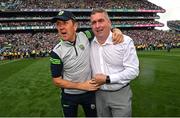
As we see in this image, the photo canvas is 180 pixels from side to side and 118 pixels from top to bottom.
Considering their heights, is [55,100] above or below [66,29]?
below

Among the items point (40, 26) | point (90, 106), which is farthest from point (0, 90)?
point (40, 26)

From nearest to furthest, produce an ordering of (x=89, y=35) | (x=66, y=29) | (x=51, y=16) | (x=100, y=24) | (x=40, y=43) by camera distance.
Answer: (x=100, y=24) < (x=66, y=29) < (x=89, y=35) < (x=40, y=43) < (x=51, y=16)

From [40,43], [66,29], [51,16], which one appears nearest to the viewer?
[66,29]

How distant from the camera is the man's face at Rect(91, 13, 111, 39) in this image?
192 inches

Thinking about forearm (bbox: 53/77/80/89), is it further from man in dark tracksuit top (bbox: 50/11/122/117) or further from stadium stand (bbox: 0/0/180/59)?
stadium stand (bbox: 0/0/180/59)

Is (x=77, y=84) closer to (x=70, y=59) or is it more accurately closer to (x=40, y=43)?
(x=70, y=59)

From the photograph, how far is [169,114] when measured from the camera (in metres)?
9.45

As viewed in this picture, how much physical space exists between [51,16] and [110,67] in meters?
85.6

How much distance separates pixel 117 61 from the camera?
5.00 meters

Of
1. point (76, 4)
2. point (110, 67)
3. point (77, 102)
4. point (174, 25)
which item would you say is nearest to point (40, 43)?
point (76, 4)

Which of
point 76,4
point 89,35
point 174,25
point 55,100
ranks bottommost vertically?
point 174,25

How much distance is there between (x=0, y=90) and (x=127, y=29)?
8089 centimetres

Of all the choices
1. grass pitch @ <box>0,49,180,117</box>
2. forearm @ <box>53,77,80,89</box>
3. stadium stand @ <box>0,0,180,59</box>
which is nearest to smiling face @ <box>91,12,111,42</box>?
forearm @ <box>53,77,80,89</box>

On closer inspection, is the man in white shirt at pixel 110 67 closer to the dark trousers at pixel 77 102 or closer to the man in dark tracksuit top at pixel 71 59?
the man in dark tracksuit top at pixel 71 59
